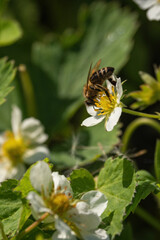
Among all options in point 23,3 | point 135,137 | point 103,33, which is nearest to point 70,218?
point 135,137

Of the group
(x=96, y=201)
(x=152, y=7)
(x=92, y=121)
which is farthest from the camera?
(x=152, y=7)

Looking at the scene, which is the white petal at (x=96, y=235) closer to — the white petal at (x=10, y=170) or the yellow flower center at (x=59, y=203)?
the yellow flower center at (x=59, y=203)

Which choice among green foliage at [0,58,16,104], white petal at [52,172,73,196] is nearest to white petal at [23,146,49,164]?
green foliage at [0,58,16,104]

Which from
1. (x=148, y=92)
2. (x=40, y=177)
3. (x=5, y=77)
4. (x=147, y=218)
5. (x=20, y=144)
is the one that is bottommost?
(x=147, y=218)

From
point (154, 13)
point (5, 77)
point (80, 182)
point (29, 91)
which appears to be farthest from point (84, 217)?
point (29, 91)

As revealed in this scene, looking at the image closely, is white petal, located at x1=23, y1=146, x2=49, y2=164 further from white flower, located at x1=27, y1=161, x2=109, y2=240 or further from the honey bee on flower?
white flower, located at x1=27, y1=161, x2=109, y2=240

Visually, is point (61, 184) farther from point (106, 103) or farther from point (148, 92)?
point (148, 92)

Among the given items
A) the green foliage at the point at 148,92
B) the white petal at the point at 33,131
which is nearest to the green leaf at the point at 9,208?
the green foliage at the point at 148,92
